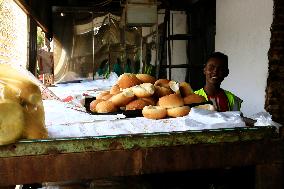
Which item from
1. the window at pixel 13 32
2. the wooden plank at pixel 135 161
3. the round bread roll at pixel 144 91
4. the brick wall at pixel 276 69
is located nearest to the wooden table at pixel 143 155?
the wooden plank at pixel 135 161

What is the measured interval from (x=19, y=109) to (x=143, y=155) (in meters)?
0.52

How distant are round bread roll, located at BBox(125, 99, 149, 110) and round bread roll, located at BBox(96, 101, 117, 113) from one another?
0.28 ft

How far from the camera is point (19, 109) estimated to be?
4.08 feet

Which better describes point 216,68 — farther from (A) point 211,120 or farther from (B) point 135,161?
(B) point 135,161

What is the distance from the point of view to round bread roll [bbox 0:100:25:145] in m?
1.18

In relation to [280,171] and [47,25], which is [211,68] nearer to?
[280,171]

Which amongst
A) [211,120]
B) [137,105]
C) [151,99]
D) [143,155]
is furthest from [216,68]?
[143,155]

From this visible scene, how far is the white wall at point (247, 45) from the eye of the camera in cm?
423

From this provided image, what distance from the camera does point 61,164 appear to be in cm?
125

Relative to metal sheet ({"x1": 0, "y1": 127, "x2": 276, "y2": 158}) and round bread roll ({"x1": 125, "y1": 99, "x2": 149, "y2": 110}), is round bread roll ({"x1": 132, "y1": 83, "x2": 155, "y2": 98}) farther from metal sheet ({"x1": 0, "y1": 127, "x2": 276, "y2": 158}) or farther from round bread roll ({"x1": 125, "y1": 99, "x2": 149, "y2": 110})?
metal sheet ({"x1": 0, "y1": 127, "x2": 276, "y2": 158})


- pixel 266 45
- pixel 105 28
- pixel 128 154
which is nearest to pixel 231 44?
pixel 266 45

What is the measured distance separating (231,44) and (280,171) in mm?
4301

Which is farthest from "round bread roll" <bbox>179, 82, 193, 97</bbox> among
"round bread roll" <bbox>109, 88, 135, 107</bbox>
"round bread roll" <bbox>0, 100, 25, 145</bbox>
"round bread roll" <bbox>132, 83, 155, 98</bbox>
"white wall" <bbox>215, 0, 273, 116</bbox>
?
"white wall" <bbox>215, 0, 273, 116</bbox>

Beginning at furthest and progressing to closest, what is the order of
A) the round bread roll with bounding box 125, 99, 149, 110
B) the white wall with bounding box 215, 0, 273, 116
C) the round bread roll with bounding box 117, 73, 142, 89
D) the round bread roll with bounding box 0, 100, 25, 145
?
1. the white wall with bounding box 215, 0, 273, 116
2. the round bread roll with bounding box 117, 73, 142, 89
3. the round bread roll with bounding box 125, 99, 149, 110
4. the round bread roll with bounding box 0, 100, 25, 145
